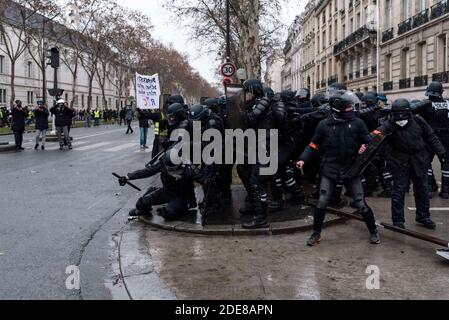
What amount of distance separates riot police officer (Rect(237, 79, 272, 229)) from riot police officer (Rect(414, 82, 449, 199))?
9.15 ft

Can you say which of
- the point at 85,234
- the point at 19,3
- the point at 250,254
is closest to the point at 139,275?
the point at 250,254

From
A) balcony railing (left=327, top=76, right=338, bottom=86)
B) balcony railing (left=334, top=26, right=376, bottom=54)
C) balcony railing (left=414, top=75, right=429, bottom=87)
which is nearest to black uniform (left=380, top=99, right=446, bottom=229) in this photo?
balcony railing (left=414, top=75, right=429, bottom=87)

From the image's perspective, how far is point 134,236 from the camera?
5.80 metres

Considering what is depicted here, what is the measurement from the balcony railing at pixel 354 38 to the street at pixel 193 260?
3240cm

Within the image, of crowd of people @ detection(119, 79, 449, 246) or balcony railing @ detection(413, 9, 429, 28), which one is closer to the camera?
crowd of people @ detection(119, 79, 449, 246)

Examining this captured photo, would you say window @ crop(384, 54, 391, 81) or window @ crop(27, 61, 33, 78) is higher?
window @ crop(27, 61, 33, 78)

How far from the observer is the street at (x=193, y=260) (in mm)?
4031

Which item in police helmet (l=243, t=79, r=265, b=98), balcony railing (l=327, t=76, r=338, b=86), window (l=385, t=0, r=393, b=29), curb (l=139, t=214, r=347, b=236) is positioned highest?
window (l=385, t=0, r=393, b=29)

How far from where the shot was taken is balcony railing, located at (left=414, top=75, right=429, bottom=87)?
27594 millimetres

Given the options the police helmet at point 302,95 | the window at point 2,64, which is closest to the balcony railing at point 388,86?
the police helmet at point 302,95

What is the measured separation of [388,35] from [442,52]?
26.0 ft

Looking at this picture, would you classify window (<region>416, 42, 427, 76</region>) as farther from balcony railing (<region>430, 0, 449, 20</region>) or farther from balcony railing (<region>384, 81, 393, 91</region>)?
balcony railing (<region>384, 81, 393, 91</region>)

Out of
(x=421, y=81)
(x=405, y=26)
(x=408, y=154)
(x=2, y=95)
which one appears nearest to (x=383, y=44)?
(x=405, y=26)

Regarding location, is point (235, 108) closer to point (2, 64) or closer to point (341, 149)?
point (341, 149)
